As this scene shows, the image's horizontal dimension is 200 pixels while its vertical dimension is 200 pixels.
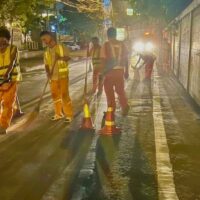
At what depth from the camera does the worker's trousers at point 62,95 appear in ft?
31.9

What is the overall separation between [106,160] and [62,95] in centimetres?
332

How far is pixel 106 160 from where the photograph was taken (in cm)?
672

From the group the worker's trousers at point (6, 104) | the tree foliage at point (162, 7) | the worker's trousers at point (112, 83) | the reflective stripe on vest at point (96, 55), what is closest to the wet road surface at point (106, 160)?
the worker's trousers at point (6, 104)

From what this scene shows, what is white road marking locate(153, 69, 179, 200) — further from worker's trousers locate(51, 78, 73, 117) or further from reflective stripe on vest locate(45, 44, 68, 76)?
reflective stripe on vest locate(45, 44, 68, 76)

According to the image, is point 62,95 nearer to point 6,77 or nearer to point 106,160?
point 6,77

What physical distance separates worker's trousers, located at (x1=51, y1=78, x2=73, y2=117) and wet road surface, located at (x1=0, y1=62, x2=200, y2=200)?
1.10 feet

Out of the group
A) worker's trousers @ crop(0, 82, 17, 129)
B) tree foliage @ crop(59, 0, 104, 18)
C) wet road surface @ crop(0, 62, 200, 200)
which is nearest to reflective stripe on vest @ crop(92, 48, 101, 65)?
wet road surface @ crop(0, 62, 200, 200)

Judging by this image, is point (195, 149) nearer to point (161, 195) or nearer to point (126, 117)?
point (161, 195)

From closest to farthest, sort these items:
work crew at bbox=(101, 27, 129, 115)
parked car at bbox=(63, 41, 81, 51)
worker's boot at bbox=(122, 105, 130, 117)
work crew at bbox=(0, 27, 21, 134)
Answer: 1. work crew at bbox=(0, 27, 21, 134)
2. work crew at bbox=(101, 27, 129, 115)
3. worker's boot at bbox=(122, 105, 130, 117)
4. parked car at bbox=(63, 41, 81, 51)

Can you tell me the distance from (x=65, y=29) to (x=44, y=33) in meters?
54.9

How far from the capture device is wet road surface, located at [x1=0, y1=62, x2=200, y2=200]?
17.7 ft

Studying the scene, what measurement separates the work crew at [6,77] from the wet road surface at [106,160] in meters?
0.49

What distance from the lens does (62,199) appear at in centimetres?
512

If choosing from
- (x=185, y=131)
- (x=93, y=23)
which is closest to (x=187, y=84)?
(x=185, y=131)
